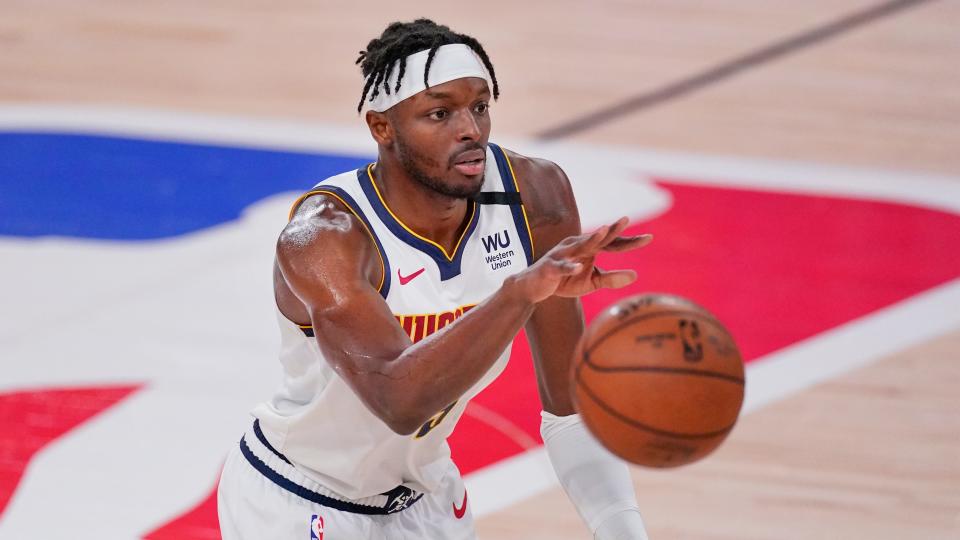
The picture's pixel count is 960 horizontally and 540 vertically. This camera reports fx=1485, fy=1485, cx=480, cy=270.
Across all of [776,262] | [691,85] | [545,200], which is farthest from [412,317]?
[691,85]

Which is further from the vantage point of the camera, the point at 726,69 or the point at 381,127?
the point at 726,69

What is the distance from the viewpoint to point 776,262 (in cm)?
709

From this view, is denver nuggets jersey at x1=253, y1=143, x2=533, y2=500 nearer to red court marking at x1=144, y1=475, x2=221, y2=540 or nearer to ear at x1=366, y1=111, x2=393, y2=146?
ear at x1=366, y1=111, x2=393, y2=146

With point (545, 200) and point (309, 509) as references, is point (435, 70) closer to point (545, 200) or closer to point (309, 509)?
point (545, 200)

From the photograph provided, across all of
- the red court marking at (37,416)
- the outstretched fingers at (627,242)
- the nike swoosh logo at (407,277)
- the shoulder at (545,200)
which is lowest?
the red court marking at (37,416)

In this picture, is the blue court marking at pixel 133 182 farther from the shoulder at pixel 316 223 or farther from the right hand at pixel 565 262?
the right hand at pixel 565 262

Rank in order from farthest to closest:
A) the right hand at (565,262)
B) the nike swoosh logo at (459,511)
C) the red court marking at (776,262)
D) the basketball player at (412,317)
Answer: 1. the red court marking at (776,262)
2. the nike swoosh logo at (459,511)
3. the basketball player at (412,317)
4. the right hand at (565,262)

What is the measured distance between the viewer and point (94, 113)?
9023mm

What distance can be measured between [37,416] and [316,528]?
227 cm

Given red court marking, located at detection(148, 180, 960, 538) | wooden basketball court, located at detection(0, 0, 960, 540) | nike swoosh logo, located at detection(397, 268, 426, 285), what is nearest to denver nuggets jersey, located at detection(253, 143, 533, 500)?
nike swoosh logo, located at detection(397, 268, 426, 285)

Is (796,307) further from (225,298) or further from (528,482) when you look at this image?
(225,298)

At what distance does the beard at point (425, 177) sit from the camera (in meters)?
3.67

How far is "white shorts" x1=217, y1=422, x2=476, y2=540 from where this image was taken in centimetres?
392

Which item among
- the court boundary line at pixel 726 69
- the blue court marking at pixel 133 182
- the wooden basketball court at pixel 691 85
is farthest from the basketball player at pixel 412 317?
the court boundary line at pixel 726 69
